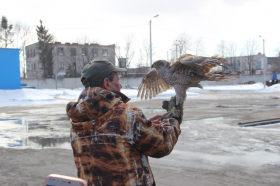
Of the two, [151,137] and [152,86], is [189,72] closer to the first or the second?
[152,86]

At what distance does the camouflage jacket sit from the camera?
174 centimetres

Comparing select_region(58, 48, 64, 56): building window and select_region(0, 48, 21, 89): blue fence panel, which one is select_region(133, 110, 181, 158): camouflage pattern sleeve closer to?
select_region(0, 48, 21, 89): blue fence panel

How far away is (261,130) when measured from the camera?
820 cm

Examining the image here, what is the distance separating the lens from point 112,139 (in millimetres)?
1745

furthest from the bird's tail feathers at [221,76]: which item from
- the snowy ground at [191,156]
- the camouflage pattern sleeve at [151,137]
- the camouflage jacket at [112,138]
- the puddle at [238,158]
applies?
the camouflage jacket at [112,138]

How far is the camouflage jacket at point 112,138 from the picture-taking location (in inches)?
68.5

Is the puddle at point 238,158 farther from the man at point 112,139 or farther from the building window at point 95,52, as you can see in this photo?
the building window at point 95,52

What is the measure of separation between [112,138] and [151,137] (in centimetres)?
27

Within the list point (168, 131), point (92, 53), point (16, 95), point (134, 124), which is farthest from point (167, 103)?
point (92, 53)

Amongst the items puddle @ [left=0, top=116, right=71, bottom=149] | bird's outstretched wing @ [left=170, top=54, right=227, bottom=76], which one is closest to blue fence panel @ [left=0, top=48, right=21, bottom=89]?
puddle @ [left=0, top=116, right=71, bottom=149]

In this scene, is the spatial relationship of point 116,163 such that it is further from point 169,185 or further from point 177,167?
point 177,167

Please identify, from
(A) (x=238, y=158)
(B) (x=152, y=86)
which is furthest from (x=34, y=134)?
(A) (x=238, y=158)

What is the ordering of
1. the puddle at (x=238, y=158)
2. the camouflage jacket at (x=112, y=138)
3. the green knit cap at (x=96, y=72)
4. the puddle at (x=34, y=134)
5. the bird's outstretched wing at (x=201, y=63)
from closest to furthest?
the camouflage jacket at (x=112, y=138) → the green knit cap at (x=96, y=72) → the bird's outstretched wing at (x=201, y=63) → the puddle at (x=238, y=158) → the puddle at (x=34, y=134)

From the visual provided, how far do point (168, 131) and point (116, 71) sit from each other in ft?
1.98
